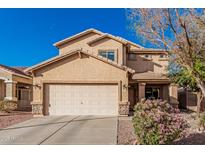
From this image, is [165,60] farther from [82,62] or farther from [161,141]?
[161,141]

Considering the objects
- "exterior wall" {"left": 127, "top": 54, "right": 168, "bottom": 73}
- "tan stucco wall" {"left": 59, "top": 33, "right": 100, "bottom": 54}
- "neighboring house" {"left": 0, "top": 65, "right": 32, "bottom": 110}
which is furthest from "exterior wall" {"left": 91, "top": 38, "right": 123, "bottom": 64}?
"neighboring house" {"left": 0, "top": 65, "right": 32, "bottom": 110}

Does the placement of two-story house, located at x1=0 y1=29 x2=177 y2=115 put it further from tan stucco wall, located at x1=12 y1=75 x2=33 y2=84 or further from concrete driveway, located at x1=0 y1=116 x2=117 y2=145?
tan stucco wall, located at x1=12 y1=75 x2=33 y2=84

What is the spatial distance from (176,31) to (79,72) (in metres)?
8.65

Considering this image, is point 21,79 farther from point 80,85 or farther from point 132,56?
point 132,56

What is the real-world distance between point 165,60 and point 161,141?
59.6 ft

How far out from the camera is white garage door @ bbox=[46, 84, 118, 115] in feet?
63.8

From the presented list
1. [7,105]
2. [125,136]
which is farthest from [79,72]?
[125,136]

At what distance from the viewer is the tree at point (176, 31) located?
484 inches

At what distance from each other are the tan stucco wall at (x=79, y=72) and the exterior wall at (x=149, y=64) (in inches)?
265

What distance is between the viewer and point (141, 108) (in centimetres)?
996

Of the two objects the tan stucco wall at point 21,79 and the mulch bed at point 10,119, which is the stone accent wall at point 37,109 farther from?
the tan stucco wall at point 21,79

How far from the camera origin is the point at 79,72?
19.6 metres

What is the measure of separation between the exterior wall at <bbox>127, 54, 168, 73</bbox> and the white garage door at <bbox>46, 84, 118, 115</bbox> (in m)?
7.02
